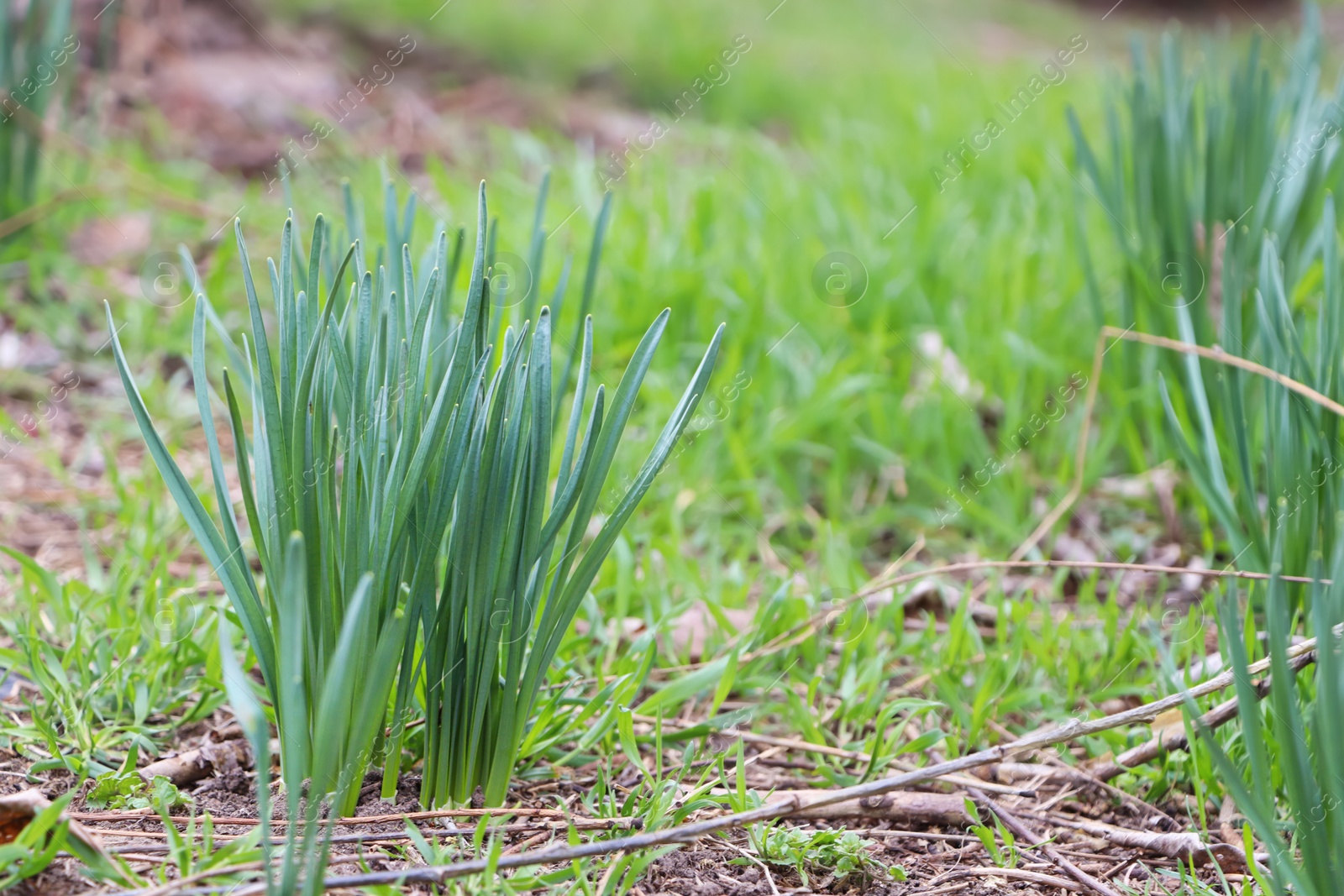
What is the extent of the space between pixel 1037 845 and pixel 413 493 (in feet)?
2.80

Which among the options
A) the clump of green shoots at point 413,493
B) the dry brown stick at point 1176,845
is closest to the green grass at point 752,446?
the clump of green shoots at point 413,493

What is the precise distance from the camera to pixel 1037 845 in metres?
1.30

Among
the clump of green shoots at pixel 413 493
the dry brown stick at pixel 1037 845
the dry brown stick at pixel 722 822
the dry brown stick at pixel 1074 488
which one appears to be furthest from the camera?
the dry brown stick at pixel 1074 488

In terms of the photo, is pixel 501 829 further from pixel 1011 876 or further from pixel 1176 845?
pixel 1176 845

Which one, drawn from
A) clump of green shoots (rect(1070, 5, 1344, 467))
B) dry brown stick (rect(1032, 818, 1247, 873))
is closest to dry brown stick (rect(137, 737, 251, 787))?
dry brown stick (rect(1032, 818, 1247, 873))

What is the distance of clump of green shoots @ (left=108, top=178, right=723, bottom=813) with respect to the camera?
3.60ft

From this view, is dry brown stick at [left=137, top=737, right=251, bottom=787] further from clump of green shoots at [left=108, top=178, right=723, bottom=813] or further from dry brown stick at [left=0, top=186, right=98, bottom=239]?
dry brown stick at [left=0, top=186, right=98, bottom=239]

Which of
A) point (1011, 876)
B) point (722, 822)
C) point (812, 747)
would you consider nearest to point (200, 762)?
point (722, 822)

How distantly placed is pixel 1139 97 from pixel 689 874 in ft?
6.13

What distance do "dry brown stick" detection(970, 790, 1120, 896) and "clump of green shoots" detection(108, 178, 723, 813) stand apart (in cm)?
61

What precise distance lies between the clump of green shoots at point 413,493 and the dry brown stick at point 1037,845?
605 mm

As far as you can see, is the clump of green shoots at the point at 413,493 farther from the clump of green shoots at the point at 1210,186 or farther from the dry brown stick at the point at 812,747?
the clump of green shoots at the point at 1210,186

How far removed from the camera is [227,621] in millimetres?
1447

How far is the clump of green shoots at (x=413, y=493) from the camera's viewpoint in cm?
110
